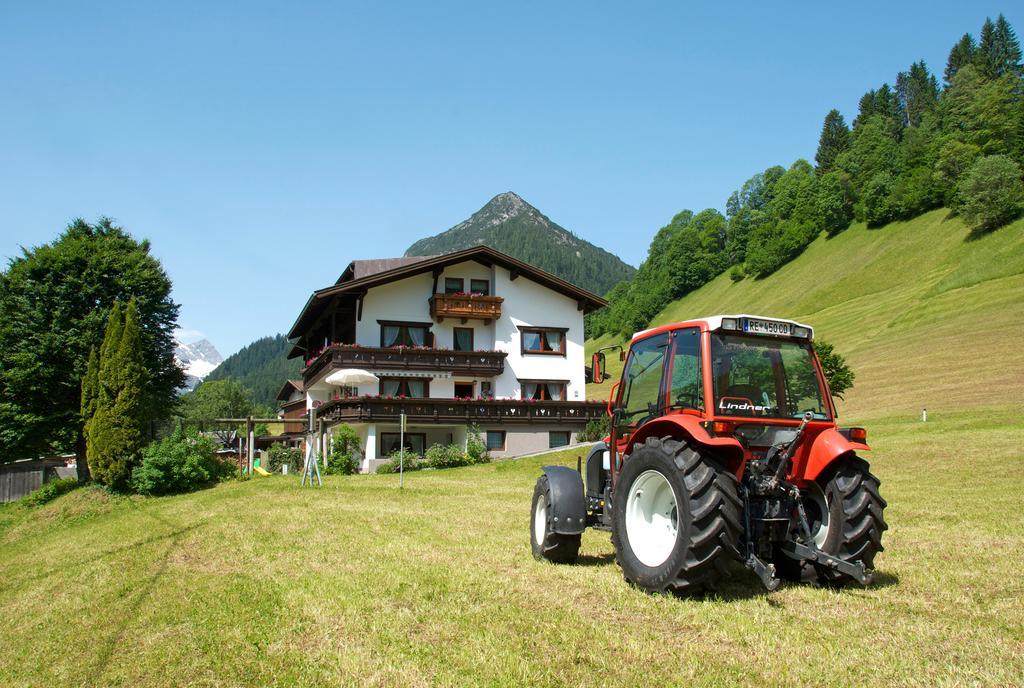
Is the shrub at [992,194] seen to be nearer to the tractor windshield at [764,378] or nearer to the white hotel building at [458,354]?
the white hotel building at [458,354]

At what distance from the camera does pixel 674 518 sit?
23.5 ft

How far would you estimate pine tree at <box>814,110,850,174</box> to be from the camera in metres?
126

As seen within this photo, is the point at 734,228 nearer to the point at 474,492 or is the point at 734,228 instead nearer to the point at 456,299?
the point at 456,299

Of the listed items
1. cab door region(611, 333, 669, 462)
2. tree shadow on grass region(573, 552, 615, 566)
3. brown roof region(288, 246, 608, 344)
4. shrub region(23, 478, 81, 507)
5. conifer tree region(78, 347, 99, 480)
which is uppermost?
brown roof region(288, 246, 608, 344)

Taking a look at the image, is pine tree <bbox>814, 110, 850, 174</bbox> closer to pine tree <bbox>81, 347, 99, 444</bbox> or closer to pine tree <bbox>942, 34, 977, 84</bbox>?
pine tree <bbox>942, 34, 977, 84</bbox>

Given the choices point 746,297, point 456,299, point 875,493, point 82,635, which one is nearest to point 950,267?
point 746,297

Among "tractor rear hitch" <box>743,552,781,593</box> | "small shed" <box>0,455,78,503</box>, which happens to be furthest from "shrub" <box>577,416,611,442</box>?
"tractor rear hitch" <box>743,552,781,593</box>

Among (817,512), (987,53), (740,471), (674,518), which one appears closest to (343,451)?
(674,518)

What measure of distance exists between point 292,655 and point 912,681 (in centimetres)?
417

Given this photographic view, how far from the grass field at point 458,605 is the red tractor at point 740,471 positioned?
1.20 ft

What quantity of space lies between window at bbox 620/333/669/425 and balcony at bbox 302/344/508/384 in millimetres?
28315

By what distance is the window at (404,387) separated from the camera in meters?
37.7

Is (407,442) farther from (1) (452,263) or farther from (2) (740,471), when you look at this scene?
(2) (740,471)

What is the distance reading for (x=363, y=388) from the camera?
124ft
